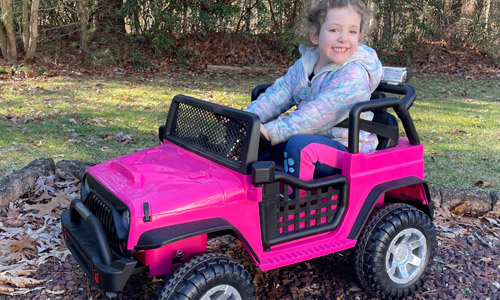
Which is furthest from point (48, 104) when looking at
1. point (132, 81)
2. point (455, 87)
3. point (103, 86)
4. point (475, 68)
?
point (475, 68)

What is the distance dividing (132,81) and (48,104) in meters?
2.79

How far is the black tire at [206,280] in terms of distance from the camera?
217 centimetres

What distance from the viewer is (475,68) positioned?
43.3 feet

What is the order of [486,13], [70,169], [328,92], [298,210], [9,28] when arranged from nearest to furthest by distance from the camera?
1. [298,210]
2. [328,92]
3. [70,169]
4. [9,28]
5. [486,13]

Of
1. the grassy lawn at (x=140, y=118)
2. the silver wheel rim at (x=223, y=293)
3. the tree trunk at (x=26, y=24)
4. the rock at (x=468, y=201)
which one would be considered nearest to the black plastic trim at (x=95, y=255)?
the silver wheel rim at (x=223, y=293)

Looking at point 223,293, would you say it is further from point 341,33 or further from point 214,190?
point 341,33

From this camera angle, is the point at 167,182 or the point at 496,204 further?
the point at 496,204

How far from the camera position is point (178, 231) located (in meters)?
2.14

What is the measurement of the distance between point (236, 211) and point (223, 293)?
0.37 meters

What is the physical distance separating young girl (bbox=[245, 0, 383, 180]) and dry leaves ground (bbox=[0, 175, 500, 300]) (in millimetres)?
767

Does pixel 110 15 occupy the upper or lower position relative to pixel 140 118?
upper

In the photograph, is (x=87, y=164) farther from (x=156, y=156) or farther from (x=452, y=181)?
(x=452, y=181)

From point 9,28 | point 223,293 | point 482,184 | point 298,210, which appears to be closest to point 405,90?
point 298,210

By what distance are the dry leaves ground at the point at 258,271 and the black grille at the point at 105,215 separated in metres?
0.56
